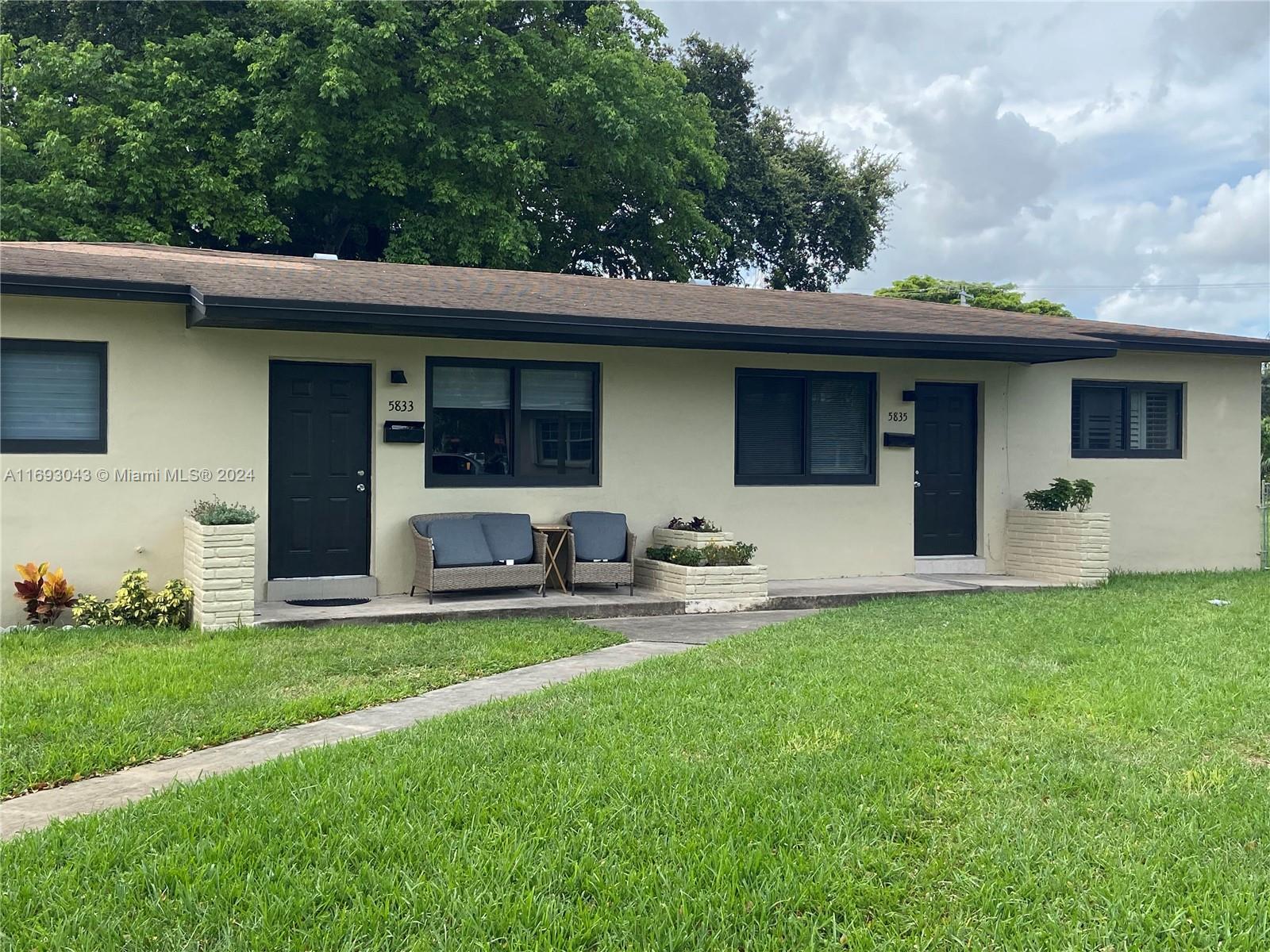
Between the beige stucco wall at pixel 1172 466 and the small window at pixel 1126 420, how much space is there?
0.11 m

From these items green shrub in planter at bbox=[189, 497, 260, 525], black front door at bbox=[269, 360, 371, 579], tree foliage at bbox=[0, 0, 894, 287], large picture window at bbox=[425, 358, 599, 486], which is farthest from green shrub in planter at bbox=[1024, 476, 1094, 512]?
tree foliage at bbox=[0, 0, 894, 287]

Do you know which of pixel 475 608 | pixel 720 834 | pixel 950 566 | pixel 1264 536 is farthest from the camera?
pixel 1264 536

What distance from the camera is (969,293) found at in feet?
145

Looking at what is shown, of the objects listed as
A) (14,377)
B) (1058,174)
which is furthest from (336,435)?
(1058,174)

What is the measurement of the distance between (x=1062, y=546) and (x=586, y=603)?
5.89 meters

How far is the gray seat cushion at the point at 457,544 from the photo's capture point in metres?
9.84

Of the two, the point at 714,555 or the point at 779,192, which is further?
the point at 779,192

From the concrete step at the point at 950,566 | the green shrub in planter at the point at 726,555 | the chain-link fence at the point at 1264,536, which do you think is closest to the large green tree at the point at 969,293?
the chain-link fence at the point at 1264,536

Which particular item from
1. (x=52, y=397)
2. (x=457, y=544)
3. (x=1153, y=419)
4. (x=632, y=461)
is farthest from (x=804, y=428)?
(x=52, y=397)

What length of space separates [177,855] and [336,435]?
6.94 metres

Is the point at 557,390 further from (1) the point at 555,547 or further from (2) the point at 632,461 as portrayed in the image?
(1) the point at 555,547

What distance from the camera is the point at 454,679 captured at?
6902 mm

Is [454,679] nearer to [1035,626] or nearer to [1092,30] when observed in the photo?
[1035,626]

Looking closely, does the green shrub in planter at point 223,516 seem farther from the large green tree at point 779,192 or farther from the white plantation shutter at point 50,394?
the large green tree at point 779,192
